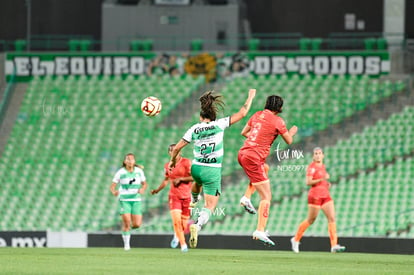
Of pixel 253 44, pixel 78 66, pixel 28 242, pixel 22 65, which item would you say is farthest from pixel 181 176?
pixel 22 65

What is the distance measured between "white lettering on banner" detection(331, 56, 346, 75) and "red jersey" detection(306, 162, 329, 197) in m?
12.8

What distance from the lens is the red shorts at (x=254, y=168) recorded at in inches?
650

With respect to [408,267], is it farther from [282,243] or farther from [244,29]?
[244,29]

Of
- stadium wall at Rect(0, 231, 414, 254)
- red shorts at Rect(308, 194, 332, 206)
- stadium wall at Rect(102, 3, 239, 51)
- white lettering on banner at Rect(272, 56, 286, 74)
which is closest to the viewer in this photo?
red shorts at Rect(308, 194, 332, 206)

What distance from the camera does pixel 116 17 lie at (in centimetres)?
3625

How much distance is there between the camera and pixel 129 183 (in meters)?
21.9

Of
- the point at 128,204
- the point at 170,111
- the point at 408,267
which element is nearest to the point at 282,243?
the point at 128,204

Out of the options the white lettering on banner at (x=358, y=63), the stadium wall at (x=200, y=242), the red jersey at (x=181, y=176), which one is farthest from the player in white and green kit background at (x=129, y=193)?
the white lettering on banner at (x=358, y=63)

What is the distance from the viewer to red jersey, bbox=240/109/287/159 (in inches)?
647

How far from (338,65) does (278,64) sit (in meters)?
1.95

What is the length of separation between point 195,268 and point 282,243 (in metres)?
9.65

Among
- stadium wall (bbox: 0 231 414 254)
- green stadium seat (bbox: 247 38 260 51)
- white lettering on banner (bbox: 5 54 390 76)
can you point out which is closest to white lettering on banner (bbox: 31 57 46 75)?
white lettering on banner (bbox: 5 54 390 76)

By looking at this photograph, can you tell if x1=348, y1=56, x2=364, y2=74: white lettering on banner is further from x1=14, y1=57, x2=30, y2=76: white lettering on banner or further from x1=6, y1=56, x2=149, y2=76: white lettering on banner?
x1=14, y1=57, x2=30, y2=76: white lettering on banner

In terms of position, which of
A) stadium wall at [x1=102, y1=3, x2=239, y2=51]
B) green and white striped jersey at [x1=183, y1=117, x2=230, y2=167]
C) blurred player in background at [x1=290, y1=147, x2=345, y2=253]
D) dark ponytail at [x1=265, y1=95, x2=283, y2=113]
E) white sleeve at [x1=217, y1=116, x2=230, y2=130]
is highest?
stadium wall at [x1=102, y1=3, x2=239, y2=51]
